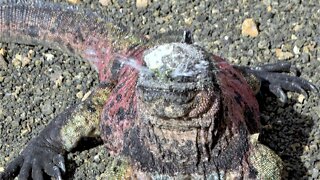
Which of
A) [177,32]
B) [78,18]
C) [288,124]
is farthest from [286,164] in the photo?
[78,18]

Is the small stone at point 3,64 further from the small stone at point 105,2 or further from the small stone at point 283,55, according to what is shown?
the small stone at point 283,55

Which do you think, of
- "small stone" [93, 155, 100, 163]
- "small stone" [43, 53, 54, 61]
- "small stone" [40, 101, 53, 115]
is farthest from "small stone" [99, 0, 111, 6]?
"small stone" [93, 155, 100, 163]

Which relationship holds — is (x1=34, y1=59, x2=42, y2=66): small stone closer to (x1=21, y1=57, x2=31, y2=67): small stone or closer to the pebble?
(x1=21, y1=57, x2=31, y2=67): small stone

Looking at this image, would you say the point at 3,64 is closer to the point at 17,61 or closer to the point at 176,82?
the point at 17,61

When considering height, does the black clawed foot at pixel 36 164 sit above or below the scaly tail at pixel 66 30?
below

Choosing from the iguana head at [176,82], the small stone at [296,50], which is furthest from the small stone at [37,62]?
the iguana head at [176,82]

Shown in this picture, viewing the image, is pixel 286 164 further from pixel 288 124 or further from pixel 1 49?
pixel 1 49
